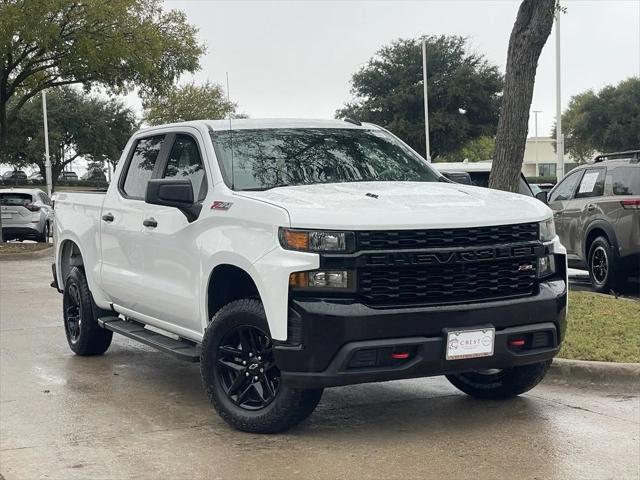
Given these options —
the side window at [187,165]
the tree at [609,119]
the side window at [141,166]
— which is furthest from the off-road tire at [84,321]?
the tree at [609,119]

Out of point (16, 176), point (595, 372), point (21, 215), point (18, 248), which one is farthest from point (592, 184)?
point (16, 176)

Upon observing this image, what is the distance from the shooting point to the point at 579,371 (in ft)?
24.3

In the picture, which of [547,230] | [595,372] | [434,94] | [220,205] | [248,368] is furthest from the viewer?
[434,94]

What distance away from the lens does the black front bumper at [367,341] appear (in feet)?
17.2

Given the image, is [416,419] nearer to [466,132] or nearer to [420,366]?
[420,366]

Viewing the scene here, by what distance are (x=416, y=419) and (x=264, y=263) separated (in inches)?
62.7

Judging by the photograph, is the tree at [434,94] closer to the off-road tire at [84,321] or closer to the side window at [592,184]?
the side window at [592,184]

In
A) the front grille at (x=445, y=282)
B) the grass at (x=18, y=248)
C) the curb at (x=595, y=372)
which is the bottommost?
the grass at (x=18, y=248)

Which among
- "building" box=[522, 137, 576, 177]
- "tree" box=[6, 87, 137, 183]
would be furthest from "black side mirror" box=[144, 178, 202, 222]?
"building" box=[522, 137, 576, 177]

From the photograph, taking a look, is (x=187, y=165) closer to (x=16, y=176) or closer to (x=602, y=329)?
(x=602, y=329)

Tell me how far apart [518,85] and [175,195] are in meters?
6.02

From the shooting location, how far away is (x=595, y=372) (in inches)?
290

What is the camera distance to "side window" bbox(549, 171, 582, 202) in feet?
44.2

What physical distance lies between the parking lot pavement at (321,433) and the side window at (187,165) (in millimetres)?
1551
